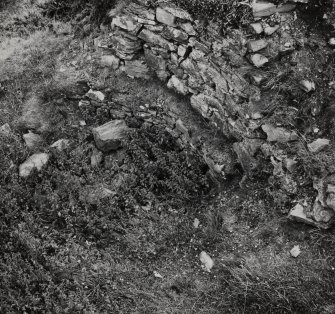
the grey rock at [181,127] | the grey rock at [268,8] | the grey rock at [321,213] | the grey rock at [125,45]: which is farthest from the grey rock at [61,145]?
the grey rock at [321,213]

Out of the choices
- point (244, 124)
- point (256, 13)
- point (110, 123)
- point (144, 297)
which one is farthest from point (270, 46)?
point (144, 297)

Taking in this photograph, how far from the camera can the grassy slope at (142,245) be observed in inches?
232

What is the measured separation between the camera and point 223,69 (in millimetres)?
6828

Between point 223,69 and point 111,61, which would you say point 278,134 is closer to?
point 223,69

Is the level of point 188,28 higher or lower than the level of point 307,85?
higher

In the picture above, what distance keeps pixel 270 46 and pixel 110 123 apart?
3117mm

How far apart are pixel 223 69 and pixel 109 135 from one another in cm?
230

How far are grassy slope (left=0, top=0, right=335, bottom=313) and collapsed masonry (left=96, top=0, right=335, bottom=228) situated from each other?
394 millimetres

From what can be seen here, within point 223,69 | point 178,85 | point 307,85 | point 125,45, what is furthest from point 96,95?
point 307,85

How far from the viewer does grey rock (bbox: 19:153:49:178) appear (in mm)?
7500

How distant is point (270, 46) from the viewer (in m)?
6.37

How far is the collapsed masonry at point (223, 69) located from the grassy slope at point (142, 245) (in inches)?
15.5

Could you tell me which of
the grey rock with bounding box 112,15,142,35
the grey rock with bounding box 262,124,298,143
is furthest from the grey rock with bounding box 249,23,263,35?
the grey rock with bounding box 112,15,142,35

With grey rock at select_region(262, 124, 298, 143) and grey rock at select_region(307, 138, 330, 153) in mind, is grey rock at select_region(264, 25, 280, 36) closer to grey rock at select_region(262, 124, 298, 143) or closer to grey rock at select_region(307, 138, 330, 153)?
grey rock at select_region(262, 124, 298, 143)
